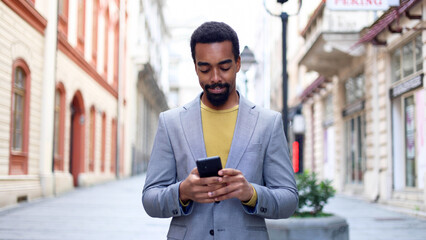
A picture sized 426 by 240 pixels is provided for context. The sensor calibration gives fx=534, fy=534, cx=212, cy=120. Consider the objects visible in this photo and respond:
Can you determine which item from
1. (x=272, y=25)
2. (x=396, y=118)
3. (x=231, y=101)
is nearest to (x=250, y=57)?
(x=396, y=118)

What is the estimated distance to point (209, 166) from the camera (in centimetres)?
187

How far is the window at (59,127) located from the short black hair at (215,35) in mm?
14222

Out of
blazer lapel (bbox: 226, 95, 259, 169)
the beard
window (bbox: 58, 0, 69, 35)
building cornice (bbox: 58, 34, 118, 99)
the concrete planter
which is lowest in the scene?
the concrete planter

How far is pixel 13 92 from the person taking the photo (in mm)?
11586

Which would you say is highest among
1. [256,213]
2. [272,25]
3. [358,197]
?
[272,25]

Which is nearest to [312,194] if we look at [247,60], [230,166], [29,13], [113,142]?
[230,166]

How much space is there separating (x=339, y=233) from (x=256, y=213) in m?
4.20

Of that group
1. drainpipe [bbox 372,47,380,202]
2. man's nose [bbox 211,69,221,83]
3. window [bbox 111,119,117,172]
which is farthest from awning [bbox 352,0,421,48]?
window [bbox 111,119,117,172]

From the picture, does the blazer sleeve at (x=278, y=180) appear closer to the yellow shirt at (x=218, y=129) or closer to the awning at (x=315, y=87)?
the yellow shirt at (x=218, y=129)

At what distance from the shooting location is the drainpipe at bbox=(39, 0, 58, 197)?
13.6m

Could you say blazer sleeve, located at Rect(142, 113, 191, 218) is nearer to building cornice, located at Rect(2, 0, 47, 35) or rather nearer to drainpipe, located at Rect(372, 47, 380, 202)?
building cornice, located at Rect(2, 0, 47, 35)

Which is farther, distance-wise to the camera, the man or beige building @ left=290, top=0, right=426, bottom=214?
beige building @ left=290, top=0, right=426, bottom=214

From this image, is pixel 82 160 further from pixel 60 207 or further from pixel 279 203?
pixel 279 203

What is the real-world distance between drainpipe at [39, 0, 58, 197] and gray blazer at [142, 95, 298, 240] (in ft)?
39.3
